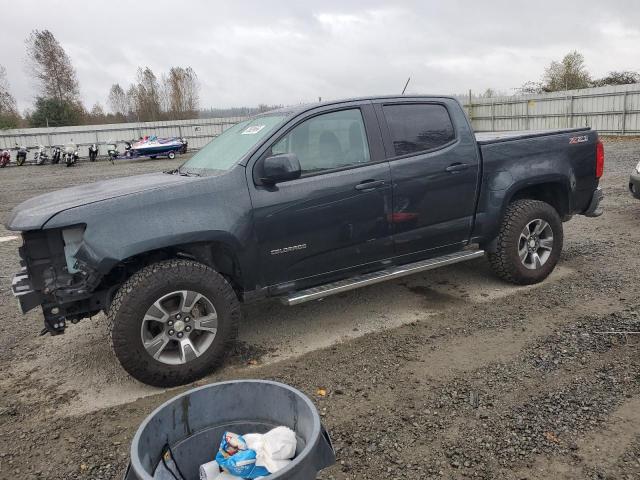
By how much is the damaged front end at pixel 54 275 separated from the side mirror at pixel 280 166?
4.25ft

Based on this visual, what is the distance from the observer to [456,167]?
15.1 feet

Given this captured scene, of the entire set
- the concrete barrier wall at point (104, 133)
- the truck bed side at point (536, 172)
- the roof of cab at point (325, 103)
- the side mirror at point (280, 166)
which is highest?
the concrete barrier wall at point (104, 133)

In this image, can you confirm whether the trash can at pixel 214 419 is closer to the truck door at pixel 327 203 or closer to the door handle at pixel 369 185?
the truck door at pixel 327 203

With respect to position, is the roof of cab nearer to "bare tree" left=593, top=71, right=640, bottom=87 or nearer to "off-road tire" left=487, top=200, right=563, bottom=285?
"off-road tire" left=487, top=200, right=563, bottom=285

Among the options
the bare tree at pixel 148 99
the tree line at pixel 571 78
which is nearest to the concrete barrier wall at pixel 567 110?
the tree line at pixel 571 78

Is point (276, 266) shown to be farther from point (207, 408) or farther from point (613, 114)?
point (613, 114)

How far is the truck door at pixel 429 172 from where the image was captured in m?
4.37

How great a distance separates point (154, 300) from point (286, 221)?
109cm

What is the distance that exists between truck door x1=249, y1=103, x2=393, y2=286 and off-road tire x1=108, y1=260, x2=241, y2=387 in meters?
0.43

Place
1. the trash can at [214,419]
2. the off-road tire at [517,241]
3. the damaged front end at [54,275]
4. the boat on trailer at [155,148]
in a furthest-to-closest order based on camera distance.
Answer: the boat on trailer at [155,148] → the off-road tire at [517,241] → the damaged front end at [54,275] → the trash can at [214,419]

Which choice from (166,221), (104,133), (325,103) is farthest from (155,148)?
(166,221)

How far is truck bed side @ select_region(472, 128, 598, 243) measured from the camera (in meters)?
4.82

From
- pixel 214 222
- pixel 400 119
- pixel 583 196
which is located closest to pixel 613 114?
pixel 583 196

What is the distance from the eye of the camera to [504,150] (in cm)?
486
